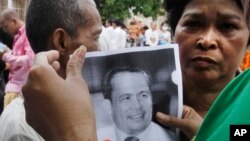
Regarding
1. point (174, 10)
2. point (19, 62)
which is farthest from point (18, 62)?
point (174, 10)

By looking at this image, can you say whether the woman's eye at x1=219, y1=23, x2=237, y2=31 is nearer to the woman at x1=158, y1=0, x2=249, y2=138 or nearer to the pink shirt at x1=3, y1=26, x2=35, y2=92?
the woman at x1=158, y1=0, x2=249, y2=138

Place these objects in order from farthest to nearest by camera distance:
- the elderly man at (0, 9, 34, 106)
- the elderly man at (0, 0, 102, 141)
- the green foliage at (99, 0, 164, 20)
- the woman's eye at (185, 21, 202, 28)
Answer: the green foliage at (99, 0, 164, 20) → the elderly man at (0, 9, 34, 106) → the elderly man at (0, 0, 102, 141) → the woman's eye at (185, 21, 202, 28)

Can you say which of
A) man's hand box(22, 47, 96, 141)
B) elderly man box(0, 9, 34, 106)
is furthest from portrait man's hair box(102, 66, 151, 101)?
elderly man box(0, 9, 34, 106)

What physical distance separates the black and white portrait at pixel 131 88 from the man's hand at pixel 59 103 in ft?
0.41

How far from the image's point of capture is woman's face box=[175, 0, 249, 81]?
125cm

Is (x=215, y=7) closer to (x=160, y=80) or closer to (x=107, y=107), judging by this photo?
(x=160, y=80)

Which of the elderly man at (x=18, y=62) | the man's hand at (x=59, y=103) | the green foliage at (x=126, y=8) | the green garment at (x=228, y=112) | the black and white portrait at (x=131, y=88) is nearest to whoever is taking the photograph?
the green garment at (x=228, y=112)

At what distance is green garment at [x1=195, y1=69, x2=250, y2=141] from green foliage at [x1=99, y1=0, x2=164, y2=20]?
61.2ft

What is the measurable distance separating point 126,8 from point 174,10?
1935cm

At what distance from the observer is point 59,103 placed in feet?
3.36

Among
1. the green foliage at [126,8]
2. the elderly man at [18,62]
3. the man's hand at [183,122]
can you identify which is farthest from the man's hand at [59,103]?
the green foliage at [126,8]

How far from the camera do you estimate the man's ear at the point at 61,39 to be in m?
1.56

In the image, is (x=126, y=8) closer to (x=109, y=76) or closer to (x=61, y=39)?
(x=61, y=39)

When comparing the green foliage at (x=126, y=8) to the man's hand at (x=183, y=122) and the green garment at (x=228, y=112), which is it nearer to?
the man's hand at (x=183, y=122)
